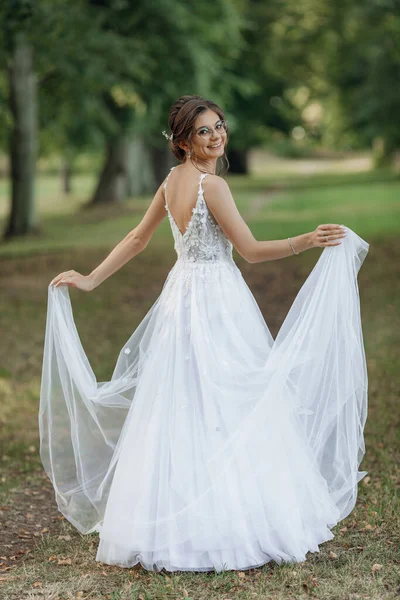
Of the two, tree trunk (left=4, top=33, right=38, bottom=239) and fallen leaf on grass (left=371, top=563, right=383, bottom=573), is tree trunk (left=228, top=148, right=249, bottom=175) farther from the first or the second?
fallen leaf on grass (left=371, top=563, right=383, bottom=573)

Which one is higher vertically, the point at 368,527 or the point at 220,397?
the point at 220,397

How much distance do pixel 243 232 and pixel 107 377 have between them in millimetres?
4541

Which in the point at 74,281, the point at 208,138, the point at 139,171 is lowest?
the point at 74,281

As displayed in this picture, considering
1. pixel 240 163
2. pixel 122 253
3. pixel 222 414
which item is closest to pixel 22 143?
pixel 122 253

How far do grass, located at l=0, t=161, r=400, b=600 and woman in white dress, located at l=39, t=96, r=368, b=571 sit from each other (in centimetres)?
16

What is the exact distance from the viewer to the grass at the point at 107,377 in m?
4.01

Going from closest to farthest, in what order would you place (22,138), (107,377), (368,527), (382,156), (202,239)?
(202,239) → (368,527) → (107,377) → (22,138) → (382,156)

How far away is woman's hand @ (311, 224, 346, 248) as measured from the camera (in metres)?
4.11

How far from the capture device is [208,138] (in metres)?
4.18

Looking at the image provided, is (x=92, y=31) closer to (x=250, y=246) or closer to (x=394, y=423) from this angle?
(x=394, y=423)

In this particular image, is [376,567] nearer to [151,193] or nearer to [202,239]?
[202,239]

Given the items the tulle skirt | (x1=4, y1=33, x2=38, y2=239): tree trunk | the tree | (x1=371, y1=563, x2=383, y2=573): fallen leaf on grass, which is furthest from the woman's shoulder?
(x1=4, y1=33, x2=38, y2=239): tree trunk

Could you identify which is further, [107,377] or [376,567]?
[107,377]

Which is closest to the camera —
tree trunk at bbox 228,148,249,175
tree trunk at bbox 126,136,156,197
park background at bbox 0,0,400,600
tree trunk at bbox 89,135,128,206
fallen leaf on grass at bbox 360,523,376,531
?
park background at bbox 0,0,400,600
